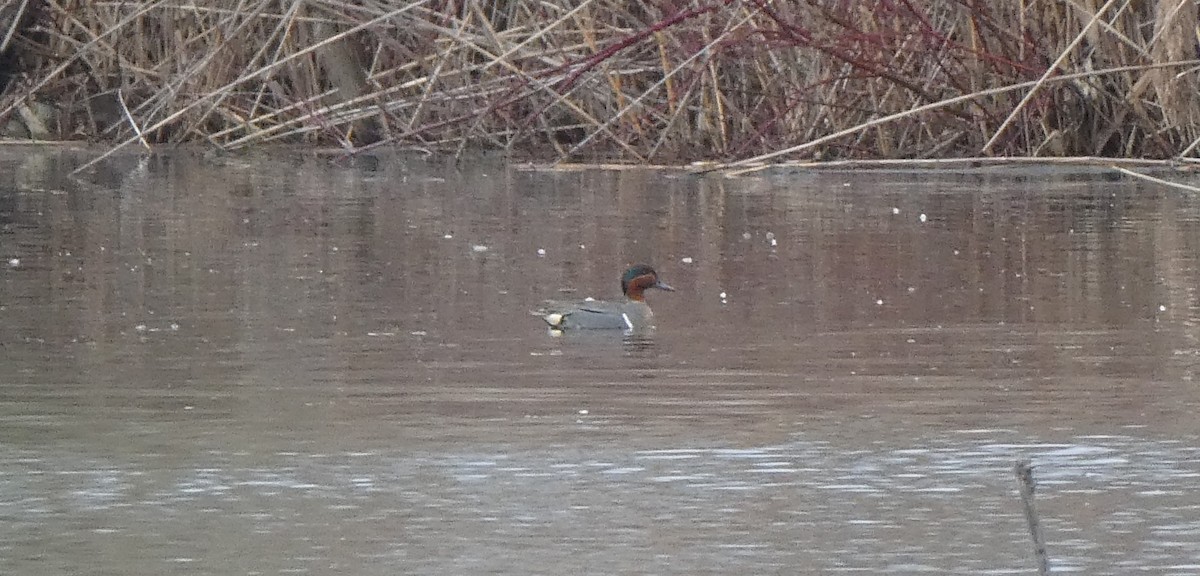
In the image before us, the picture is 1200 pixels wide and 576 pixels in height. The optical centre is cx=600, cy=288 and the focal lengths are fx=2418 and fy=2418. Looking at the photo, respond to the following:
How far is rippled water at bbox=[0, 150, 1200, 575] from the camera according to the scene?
176 inches

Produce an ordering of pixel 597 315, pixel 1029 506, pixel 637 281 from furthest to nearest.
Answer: pixel 637 281 → pixel 597 315 → pixel 1029 506

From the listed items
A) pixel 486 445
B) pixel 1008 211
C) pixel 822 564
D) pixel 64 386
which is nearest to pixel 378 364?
pixel 64 386

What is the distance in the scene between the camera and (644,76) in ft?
50.5

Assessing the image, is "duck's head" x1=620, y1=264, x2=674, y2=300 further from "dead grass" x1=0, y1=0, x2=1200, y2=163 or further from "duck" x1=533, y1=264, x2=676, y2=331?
"dead grass" x1=0, y1=0, x2=1200, y2=163

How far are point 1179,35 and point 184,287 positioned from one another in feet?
20.1

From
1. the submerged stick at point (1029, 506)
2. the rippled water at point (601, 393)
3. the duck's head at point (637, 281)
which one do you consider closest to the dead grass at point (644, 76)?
the rippled water at point (601, 393)

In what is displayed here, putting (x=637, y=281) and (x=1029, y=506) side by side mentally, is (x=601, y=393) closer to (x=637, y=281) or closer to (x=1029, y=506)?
(x=637, y=281)

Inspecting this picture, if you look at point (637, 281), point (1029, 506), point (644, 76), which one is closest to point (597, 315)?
point (637, 281)

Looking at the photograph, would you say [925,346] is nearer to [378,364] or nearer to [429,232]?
[378,364]

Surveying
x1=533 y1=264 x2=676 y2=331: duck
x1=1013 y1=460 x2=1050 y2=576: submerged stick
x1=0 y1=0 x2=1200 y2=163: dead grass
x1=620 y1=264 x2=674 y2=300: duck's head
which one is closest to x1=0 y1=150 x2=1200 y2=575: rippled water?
x1=533 y1=264 x2=676 y2=331: duck

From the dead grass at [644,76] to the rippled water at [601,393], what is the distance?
203cm

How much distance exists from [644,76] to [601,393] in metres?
9.39

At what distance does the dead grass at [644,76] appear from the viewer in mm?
13070

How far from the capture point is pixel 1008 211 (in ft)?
35.9
